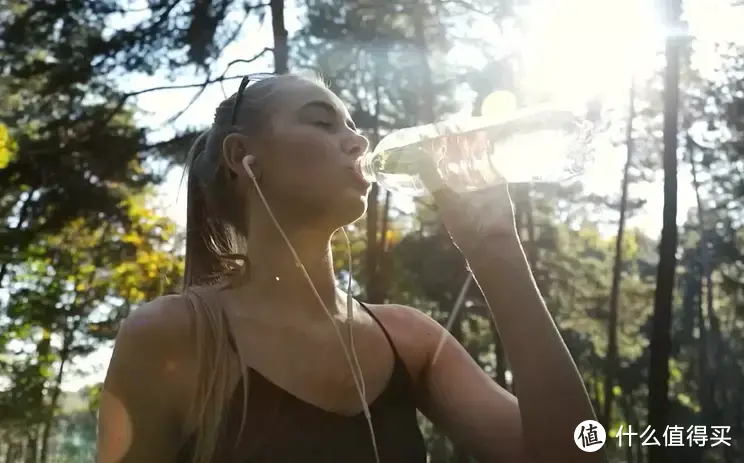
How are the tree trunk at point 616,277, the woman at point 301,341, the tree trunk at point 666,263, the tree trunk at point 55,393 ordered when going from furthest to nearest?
the tree trunk at point 55,393 → the tree trunk at point 616,277 → the tree trunk at point 666,263 → the woman at point 301,341

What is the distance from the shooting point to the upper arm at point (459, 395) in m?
0.79

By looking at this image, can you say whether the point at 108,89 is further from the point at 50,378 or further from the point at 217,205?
the point at 217,205

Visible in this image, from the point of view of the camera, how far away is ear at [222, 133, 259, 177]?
0.91 meters

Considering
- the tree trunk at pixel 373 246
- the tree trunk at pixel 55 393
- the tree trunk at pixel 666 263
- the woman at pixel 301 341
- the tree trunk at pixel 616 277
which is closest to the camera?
the woman at pixel 301 341

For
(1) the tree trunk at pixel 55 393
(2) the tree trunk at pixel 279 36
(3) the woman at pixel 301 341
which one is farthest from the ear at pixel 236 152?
(1) the tree trunk at pixel 55 393

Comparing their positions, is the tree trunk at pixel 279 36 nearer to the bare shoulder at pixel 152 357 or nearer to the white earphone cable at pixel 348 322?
the white earphone cable at pixel 348 322

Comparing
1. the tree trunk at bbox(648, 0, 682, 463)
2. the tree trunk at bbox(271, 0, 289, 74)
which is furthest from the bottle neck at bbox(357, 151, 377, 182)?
the tree trunk at bbox(648, 0, 682, 463)

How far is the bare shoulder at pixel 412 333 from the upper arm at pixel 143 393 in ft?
0.90

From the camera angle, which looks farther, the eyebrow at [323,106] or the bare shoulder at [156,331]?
the eyebrow at [323,106]

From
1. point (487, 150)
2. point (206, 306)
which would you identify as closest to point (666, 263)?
point (487, 150)

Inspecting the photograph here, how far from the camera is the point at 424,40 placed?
15.9ft

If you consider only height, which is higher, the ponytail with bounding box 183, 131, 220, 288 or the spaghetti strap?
the ponytail with bounding box 183, 131, 220, 288

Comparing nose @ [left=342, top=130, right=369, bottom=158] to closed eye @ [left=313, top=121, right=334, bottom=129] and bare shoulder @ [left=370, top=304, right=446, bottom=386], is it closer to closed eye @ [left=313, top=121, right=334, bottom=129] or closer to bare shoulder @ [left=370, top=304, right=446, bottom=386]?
closed eye @ [left=313, top=121, right=334, bottom=129]

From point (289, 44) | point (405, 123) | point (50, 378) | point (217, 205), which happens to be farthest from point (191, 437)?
point (50, 378)
